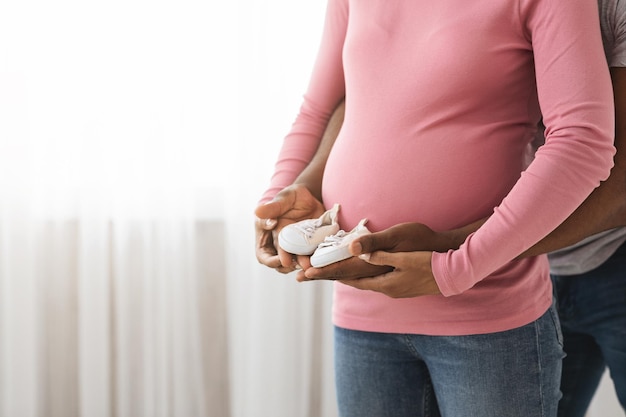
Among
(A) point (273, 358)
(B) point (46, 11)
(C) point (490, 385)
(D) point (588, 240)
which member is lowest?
(A) point (273, 358)

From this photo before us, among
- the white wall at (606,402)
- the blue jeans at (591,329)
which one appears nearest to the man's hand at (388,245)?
the blue jeans at (591,329)

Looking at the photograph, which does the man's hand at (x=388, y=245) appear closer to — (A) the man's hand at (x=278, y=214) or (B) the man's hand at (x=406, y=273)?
(B) the man's hand at (x=406, y=273)

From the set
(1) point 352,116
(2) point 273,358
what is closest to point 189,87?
(2) point 273,358

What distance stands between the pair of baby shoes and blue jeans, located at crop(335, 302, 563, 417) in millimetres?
161

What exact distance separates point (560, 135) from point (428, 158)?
0.17 metres

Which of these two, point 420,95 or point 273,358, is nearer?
point 420,95

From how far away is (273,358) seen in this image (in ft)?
6.07

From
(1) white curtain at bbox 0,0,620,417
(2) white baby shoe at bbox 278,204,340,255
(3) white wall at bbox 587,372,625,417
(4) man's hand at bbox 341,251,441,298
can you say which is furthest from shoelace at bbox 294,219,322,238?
(3) white wall at bbox 587,372,625,417

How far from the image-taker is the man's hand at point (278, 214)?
96cm

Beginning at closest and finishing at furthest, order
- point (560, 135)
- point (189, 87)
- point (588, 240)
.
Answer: point (560, 135) → point (588, 240) → point (189, 87)

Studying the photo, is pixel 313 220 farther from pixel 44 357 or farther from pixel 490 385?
pixel 44 357

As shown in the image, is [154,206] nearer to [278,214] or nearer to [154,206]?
[154,206]

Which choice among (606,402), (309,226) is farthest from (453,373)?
(606,402)

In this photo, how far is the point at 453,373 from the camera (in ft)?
2.85
